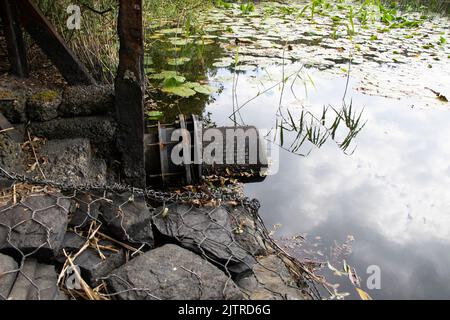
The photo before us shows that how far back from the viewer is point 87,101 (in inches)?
87.1

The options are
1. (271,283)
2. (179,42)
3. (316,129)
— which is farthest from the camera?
(179,42)

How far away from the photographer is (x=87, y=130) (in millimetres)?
2230

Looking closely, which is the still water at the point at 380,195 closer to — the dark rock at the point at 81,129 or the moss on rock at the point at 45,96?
the dark rock at the point at 81,129

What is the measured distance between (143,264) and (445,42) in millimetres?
5850

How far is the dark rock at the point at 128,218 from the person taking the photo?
180 centimetres

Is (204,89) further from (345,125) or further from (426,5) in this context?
(426,5)

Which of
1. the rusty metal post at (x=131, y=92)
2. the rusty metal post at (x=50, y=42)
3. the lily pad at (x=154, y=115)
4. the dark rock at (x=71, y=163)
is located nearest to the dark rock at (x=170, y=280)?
the dark rock at (x=71, y=163)

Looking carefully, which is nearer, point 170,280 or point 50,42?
point 170,280

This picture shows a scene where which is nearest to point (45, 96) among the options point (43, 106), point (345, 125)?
point (43, 106)

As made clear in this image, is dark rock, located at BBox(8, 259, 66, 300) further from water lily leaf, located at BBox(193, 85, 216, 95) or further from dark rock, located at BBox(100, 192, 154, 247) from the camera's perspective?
water lily leaf, located at BBox(193, 85, 216, 95)

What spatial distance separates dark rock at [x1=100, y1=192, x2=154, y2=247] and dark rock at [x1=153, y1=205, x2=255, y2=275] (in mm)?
69

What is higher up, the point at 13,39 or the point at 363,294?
the point at 13,39

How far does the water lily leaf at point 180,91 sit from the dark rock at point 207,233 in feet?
5.29

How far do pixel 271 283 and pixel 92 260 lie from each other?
31.6 inches
